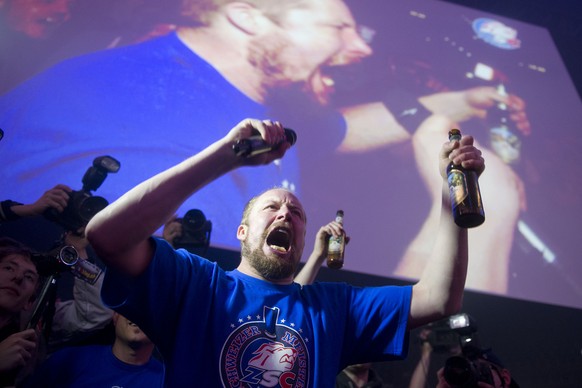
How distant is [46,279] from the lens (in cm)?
134

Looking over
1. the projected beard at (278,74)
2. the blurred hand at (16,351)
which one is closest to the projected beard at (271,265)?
the blurred hand at (16,351)

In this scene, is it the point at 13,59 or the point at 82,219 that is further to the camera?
the point at 13,59

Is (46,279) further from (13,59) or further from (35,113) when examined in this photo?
(13,59)

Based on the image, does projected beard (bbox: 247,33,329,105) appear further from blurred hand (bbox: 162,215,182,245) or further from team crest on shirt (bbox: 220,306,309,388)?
team crest on shirt (bbox: 220,306,309,388)

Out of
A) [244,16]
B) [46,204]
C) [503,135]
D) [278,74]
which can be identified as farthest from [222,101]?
[503,135]

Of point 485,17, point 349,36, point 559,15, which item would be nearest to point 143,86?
point 349,36

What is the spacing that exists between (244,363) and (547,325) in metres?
3.25

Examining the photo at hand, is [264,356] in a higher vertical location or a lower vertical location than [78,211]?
higher

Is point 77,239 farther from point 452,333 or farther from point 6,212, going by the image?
point 452,333

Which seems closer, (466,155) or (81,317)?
(466,155)

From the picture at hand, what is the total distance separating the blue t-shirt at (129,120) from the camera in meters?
2.21

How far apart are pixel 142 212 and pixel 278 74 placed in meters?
2.44

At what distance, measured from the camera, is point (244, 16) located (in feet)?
10.8

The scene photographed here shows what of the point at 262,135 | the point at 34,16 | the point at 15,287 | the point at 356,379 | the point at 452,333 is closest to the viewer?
the point at 262,135
